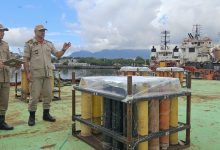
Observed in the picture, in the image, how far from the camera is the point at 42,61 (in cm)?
567

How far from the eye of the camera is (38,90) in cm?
570

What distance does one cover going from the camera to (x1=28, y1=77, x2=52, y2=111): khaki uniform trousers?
5645 mm

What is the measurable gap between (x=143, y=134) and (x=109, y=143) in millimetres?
576

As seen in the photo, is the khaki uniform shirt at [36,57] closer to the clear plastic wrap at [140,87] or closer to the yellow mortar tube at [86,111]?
the yellow mortar tube at [86,111]

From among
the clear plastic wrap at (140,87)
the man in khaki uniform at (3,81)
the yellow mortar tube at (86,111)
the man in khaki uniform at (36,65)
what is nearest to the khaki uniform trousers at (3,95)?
the man in khaki uniform at (3,81)

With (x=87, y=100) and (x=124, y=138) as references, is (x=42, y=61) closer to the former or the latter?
(x=87, y=100)

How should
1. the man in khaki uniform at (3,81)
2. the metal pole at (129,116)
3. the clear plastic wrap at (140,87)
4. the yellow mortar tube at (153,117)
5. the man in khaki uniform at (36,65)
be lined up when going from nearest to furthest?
1. the metal pole at (129,116)
2. the clear plastic wrap at (140,87)
3. the yellow mortar tube at (153,117)
4. the man in khaki uniform at (3,81)
5. the man in khaki uniform at (36,65)

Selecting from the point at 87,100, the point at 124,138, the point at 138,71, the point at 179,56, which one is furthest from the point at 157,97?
the point at 179,56

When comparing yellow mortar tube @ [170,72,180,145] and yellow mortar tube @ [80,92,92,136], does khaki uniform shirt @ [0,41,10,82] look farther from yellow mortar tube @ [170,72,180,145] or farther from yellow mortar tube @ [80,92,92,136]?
yellow mortar tube @ [170,72,180,145]

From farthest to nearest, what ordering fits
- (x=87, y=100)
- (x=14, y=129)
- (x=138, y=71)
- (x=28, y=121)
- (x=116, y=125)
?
1. (x=138, y=71)
2. (x=28, y=121)
3. (x=14, y=129)
4. (x=87, y=100)
5. (x=116, y=125)

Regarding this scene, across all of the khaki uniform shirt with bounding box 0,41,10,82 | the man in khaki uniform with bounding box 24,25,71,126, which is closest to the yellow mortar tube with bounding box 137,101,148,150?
the man in khaki uniform with bounding box 24,25,71,126

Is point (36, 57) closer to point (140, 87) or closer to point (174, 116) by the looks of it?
point (140, 87)

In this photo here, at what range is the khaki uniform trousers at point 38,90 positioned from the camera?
5645mm

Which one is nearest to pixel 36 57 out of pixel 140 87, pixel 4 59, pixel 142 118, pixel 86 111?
pixel 4 59
